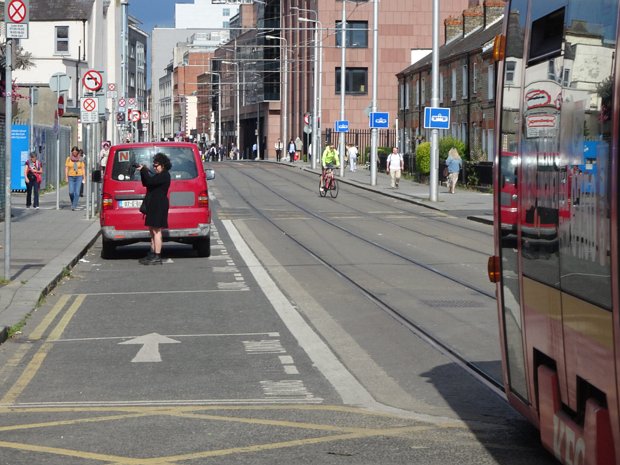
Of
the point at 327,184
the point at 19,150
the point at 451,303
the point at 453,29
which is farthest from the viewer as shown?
the point at 453,29

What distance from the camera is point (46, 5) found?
82.3 m

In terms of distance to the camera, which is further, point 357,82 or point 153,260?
point 357,82

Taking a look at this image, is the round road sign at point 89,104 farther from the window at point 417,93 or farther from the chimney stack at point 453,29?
the window at point 417,93

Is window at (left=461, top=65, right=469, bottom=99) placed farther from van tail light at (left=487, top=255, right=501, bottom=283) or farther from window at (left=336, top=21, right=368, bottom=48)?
van tail light at (left=487, top=255, right=501, bottom=283)

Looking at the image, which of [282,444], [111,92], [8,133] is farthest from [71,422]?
[111,92]

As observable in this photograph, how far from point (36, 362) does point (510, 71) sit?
5490 millimetres

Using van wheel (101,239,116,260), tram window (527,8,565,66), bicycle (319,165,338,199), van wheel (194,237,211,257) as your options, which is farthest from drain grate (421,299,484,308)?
bicycle (319,165,338,199)

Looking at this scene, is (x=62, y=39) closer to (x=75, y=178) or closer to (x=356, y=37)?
(x=356, y=37)

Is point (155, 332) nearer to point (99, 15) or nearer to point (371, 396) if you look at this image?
point (371, 396)

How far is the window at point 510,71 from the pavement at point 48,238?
21.2ft

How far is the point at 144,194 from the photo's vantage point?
2155 centimetres

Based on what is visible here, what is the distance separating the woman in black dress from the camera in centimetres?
1991

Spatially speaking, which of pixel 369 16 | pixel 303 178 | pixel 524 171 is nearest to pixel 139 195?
pixel 524 171

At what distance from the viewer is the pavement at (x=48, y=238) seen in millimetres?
14836
